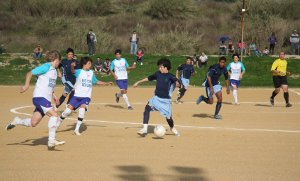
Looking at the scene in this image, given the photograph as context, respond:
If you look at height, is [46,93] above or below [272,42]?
above

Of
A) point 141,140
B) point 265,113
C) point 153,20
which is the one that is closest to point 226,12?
point 153,20

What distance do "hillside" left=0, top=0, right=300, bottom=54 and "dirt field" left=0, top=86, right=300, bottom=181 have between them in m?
27.9

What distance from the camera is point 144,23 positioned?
5656 centimetres

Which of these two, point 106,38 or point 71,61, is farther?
point 106,38

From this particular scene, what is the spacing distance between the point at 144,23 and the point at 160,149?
151 feet

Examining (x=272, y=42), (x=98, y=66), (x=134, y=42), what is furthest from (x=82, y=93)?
(x=272, y=42)

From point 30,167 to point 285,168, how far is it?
4327mm

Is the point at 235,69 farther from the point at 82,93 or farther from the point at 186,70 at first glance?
the point at 82,93

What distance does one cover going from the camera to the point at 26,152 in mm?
10672

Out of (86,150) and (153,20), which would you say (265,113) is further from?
(153,20)

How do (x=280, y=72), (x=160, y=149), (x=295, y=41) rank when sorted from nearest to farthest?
(x=160, y=149)
(x=280, y=72)
(x=295, y=41)

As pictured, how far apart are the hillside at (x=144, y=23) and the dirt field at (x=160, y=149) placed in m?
27.9

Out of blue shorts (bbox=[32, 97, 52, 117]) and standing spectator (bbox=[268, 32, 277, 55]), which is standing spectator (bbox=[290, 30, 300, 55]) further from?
blue shorts (bbox=[32, 97, 52, 117])

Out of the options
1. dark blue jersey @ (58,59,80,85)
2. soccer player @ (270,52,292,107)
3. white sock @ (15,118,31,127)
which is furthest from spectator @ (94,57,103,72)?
white sock @ (15,118,31,127)
